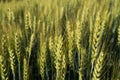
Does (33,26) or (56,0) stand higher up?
(56,0)

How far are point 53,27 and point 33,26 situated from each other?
0.59ft

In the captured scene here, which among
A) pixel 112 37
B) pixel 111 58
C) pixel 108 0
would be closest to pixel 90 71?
pixel 111 58

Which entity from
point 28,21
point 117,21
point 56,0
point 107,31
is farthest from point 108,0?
point 28,21

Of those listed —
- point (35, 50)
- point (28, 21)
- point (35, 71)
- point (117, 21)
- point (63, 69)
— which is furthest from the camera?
point (117, 21)

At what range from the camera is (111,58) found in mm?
1635

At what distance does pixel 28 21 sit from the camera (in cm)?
190

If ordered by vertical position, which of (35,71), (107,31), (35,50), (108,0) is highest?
(108,0)

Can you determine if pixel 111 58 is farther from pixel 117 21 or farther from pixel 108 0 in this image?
pixel 108 0

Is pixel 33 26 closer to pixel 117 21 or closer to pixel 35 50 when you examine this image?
pixel 35 50

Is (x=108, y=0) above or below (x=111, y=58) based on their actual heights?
above

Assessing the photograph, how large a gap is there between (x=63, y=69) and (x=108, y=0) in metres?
2.20

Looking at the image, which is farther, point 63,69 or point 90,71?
point 90,71

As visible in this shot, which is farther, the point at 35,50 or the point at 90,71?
the point at 35,50

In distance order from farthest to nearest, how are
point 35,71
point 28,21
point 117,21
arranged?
point 117,21 < point 28,21 < point 35,71
